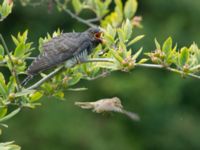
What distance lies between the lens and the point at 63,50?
4.62m

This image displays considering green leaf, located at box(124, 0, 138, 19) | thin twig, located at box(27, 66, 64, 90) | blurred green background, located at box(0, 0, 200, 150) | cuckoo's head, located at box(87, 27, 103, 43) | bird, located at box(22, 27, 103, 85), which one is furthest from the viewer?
blurred green background, located at box(0, 0, 200, 150)

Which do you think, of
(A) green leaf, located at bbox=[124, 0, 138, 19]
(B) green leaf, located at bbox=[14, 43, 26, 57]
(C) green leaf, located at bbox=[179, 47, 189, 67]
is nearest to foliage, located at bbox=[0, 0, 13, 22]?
(B) green leaf, located at bbox=[14, 43, 26, 57]

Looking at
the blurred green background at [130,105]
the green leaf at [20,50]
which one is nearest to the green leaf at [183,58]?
the green leaf at [20,50]

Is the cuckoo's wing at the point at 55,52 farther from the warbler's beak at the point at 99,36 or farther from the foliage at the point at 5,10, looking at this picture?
the foliage at the point at 5,10

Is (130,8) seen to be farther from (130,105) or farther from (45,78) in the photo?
(130,105)

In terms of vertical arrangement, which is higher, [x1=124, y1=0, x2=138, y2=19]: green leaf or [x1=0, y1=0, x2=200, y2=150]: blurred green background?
[x1=124, y1=0, x2=138, y2=19]: green leaf

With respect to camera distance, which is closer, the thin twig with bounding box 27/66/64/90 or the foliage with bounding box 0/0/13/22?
the thin twig with bounding box 27/66/64/90

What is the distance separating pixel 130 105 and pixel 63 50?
982cm

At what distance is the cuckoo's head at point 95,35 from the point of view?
4.72 metres

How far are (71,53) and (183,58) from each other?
2.01ft

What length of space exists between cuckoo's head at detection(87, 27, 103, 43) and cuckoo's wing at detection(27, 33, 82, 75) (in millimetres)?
78

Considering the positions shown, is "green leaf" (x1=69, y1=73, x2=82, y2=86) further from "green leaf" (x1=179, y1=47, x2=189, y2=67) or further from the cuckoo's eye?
"green leaf" (x1=179, y1=47, x2=189, y2=67)

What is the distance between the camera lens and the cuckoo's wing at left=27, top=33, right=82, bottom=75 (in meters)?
4.52

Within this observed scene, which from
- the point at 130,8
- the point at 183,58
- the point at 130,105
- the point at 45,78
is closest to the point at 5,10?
the point at 45,78
